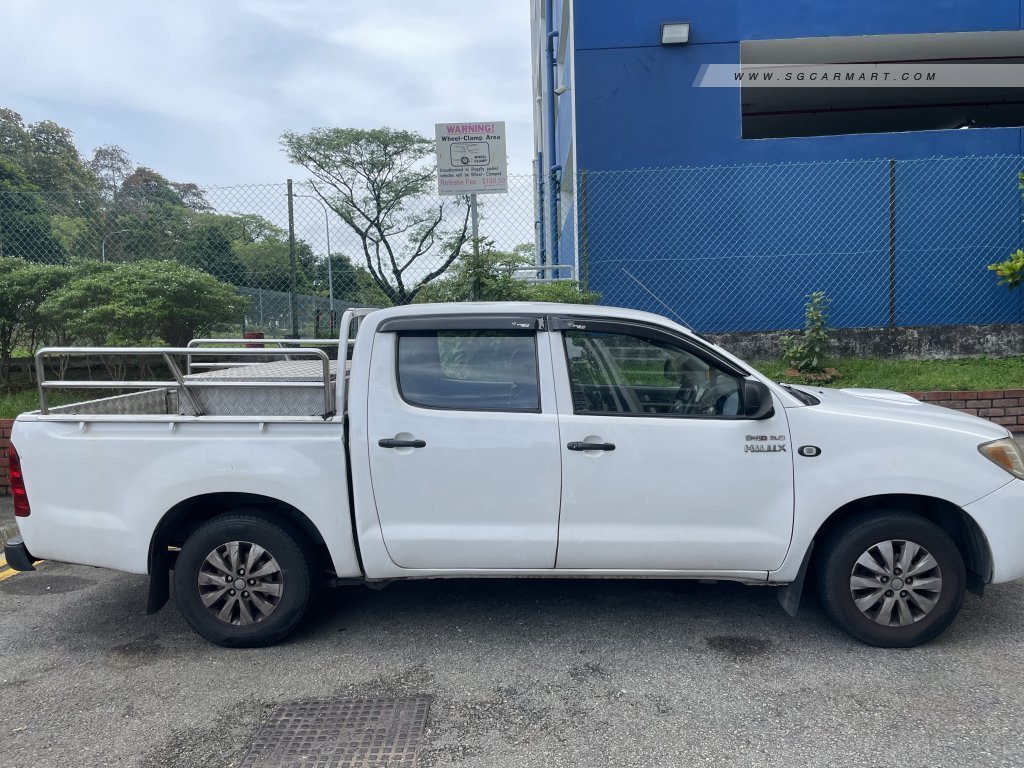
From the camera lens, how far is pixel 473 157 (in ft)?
25.8

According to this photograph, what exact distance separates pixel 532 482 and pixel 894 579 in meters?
1.91

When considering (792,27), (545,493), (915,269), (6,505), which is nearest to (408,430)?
(545,493)

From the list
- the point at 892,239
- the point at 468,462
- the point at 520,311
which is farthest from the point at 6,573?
the point at 892,239

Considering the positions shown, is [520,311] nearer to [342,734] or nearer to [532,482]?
[532,482]

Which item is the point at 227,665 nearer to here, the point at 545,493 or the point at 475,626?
the point at 475,626

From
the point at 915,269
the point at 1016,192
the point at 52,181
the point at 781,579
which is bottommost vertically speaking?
the point at 781,579

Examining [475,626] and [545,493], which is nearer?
[545,493]

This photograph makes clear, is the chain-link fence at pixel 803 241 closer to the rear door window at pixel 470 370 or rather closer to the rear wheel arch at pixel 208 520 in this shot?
the rear door window at pixel 470 370

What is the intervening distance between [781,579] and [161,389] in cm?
417

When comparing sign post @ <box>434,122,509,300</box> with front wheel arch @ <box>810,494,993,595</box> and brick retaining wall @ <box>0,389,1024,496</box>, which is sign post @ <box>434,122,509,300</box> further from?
front wheel arch @ <box>810,494,993,595</box>

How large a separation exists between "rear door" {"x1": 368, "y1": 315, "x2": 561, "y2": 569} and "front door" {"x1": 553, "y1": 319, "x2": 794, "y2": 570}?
120 millimetres

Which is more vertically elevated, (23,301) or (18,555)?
(23,301)

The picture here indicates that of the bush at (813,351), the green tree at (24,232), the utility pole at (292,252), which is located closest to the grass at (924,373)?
the bush at (813,351)

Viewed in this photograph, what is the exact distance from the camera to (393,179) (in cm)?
2072
